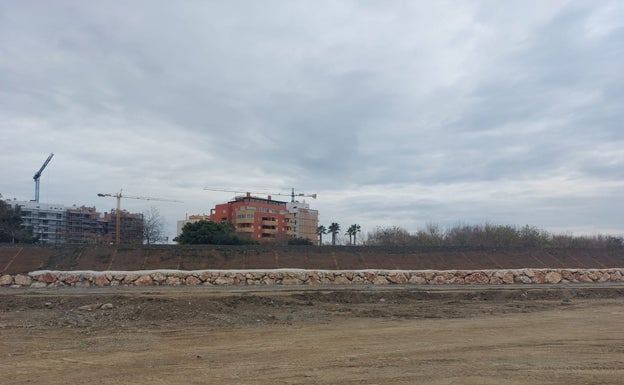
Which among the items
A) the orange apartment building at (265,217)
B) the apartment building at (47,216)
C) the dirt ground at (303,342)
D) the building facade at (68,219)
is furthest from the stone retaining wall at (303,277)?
the apartment building at (47,216)

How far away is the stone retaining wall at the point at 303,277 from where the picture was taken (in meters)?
28.4

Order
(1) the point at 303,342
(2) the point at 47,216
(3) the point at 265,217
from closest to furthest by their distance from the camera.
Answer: (1) the point at 303,342 → (3) the point at 265,217 → (2) the point at 47,216

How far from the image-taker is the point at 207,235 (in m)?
50.8

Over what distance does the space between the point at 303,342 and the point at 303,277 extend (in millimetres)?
19329

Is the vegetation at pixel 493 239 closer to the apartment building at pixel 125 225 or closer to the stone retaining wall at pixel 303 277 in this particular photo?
the stone retaining wall at pixel 303 277

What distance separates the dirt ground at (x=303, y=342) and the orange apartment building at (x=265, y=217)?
8886 centimetres

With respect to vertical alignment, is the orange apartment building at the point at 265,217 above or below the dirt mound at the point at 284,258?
above

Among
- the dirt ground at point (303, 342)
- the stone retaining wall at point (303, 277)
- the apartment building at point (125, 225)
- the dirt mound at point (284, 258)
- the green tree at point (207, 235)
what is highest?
the apartment building at point (125, 225)

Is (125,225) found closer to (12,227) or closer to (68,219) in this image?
(68,219)

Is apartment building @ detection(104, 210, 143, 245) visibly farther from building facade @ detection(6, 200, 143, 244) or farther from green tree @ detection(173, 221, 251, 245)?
green tree @ detection(173, 221, 251, 245)

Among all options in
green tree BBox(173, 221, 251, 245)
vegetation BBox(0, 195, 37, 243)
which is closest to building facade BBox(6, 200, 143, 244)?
vegetation BBox(0, 195, 37, 243)

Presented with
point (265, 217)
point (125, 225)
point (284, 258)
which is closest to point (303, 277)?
point (284, 258)

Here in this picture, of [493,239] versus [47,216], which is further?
[47,216]

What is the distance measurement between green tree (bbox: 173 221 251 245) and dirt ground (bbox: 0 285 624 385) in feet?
95.4
